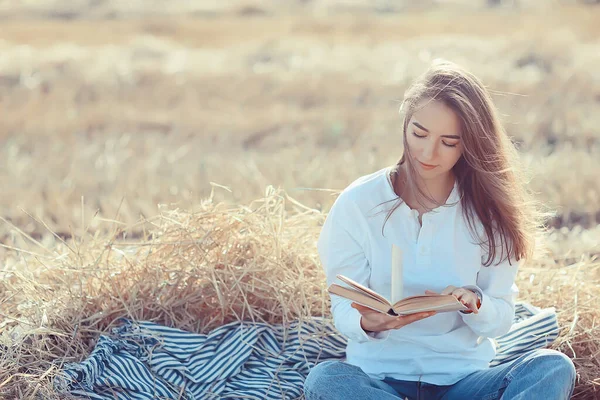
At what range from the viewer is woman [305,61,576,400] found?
300 cm

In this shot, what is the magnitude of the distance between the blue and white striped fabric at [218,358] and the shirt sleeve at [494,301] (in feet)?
1.58

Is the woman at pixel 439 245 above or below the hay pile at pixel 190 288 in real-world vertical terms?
above

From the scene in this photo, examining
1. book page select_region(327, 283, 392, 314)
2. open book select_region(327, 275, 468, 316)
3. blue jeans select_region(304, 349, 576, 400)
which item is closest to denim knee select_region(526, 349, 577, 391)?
blue jeans select_region(304, 349, 576, 400)

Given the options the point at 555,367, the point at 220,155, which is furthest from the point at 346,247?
the point at 220,155

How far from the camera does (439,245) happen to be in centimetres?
316

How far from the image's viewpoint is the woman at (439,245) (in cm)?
300

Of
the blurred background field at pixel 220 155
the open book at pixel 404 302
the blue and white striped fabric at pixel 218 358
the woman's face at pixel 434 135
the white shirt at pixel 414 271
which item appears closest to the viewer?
the open book at pixel 404 302

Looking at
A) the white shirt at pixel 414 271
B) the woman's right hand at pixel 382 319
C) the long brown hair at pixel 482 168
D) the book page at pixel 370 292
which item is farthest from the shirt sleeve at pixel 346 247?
the book page at pixel 370 292

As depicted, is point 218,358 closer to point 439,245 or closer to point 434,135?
point 439,245

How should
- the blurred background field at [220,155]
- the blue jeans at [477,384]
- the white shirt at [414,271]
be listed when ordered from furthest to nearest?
the blurred background field at [220,155], the white shirt at [414,271], the blue jeans at [477,384]

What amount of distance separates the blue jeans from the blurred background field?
28.4 inches

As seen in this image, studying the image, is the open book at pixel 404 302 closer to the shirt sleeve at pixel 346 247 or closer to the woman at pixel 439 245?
the woman at pixel 439 245

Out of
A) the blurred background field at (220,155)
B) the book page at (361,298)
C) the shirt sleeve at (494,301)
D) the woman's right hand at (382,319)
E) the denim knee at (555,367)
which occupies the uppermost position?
the book page at (361,298)

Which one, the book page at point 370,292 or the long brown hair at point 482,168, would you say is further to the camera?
the long brown hair at point 482,168
